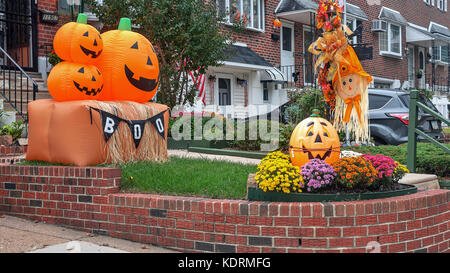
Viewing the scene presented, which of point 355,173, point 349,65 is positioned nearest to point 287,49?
point 349,65

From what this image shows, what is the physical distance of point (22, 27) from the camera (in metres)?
9.59

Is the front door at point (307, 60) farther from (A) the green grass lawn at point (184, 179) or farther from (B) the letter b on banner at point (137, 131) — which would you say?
(B) the letter b on banner at point (137, 131)

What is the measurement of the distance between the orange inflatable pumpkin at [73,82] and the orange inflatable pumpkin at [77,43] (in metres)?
0.10

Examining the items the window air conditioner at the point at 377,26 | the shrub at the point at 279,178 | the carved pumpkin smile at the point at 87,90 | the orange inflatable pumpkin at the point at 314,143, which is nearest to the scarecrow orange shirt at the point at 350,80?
the orange inflatable pumpkin at the point at 314,143

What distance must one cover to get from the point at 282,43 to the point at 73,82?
1214 centimetres

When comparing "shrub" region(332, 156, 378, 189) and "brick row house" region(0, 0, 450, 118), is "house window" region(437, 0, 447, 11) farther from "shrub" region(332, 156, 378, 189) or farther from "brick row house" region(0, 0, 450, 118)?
"shrub" region(332, 156, 378, 189)

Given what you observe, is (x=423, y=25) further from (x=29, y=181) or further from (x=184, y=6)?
(x=29, y=181)

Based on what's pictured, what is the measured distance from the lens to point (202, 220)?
12.5 ft

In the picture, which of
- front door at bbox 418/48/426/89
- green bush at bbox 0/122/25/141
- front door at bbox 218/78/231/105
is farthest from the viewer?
front door at bbox 418/48/426/89

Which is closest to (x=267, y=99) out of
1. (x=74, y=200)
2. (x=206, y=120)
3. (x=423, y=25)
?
(x=206, y=120)

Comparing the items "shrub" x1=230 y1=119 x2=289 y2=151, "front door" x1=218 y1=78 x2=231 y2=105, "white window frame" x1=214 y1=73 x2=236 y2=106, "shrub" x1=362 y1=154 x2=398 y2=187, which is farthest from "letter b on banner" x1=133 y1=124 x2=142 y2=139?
"front door" x1=218 y1=78 x2=231 y2=105

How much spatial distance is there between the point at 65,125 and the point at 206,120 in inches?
177

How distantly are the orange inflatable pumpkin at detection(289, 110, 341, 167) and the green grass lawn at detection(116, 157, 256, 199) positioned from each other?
61cm

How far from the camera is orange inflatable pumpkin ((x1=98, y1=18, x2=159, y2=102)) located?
515 cm
